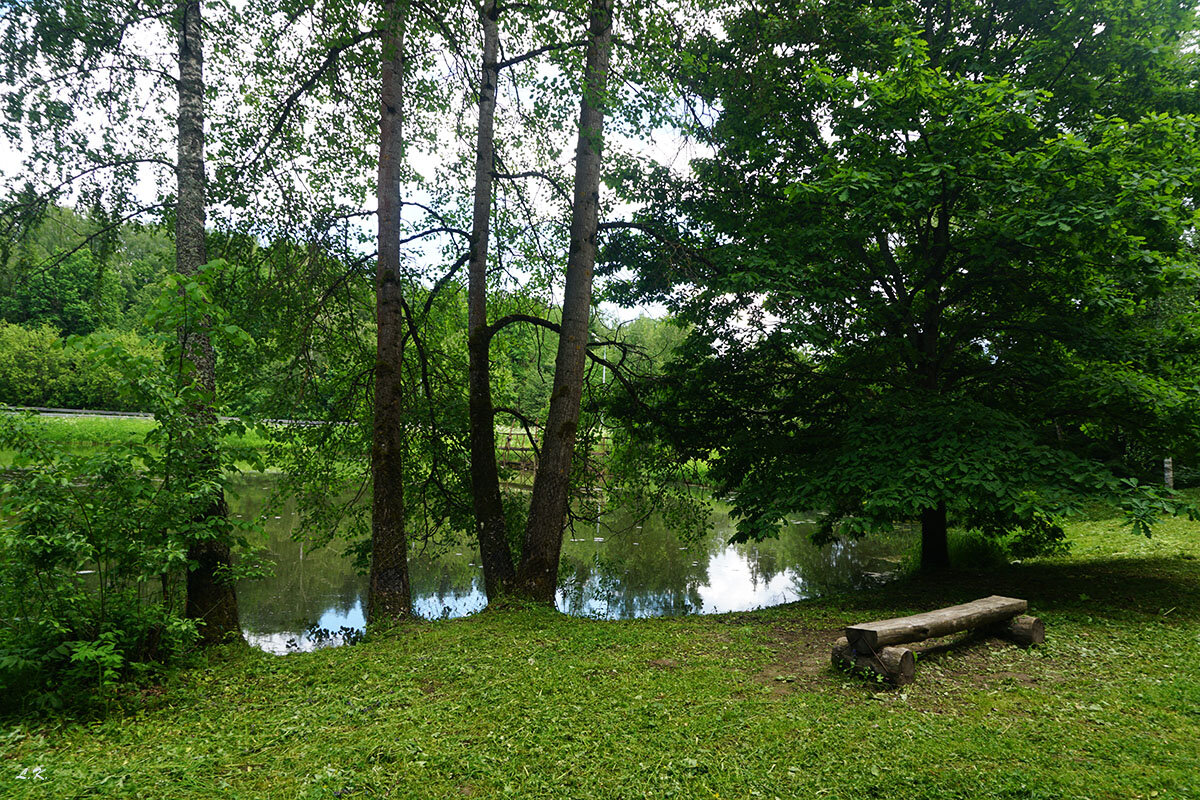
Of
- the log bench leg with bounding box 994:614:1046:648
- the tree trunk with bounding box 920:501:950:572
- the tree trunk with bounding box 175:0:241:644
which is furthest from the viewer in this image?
the tree trunk with bounding box 920:501:950:572

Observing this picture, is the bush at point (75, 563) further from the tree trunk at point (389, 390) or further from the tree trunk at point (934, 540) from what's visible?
the tree trunk at point (934, 540)

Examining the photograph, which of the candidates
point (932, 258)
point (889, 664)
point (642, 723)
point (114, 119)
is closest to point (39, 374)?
point (114, 119)

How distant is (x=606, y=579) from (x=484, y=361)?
5831 mm

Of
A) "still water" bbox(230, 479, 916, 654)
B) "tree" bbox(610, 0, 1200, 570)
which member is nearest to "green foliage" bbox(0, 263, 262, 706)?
"still water" bbox(230, 479, 916, 654)

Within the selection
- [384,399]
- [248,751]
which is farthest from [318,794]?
[384,399]

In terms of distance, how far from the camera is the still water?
9922mm

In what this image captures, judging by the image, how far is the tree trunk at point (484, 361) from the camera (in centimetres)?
766

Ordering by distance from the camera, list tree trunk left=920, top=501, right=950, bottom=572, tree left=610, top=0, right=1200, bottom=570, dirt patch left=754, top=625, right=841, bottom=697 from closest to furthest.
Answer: dirt patch left=754, top=625, right=841, bottom=697, tree left=610, top=0, right=1200, bottom=570, tree trunk left=920, top=501, right=950, bottom=572

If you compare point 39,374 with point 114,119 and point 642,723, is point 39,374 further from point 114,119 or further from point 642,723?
point 642,723

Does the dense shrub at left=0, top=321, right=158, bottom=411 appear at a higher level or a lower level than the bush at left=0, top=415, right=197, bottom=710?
higher

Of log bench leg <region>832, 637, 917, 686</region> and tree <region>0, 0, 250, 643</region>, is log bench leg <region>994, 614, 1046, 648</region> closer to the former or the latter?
log bench leg <region>832, 637, 917, 686</region>

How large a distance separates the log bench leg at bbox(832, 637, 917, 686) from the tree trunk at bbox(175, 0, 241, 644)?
5566 millimetres

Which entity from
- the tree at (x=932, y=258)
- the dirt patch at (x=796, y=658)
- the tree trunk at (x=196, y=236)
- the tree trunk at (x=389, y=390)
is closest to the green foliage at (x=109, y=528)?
the tree trunk at (x=196, y=236)

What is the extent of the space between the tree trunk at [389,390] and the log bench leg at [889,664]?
4.66m
